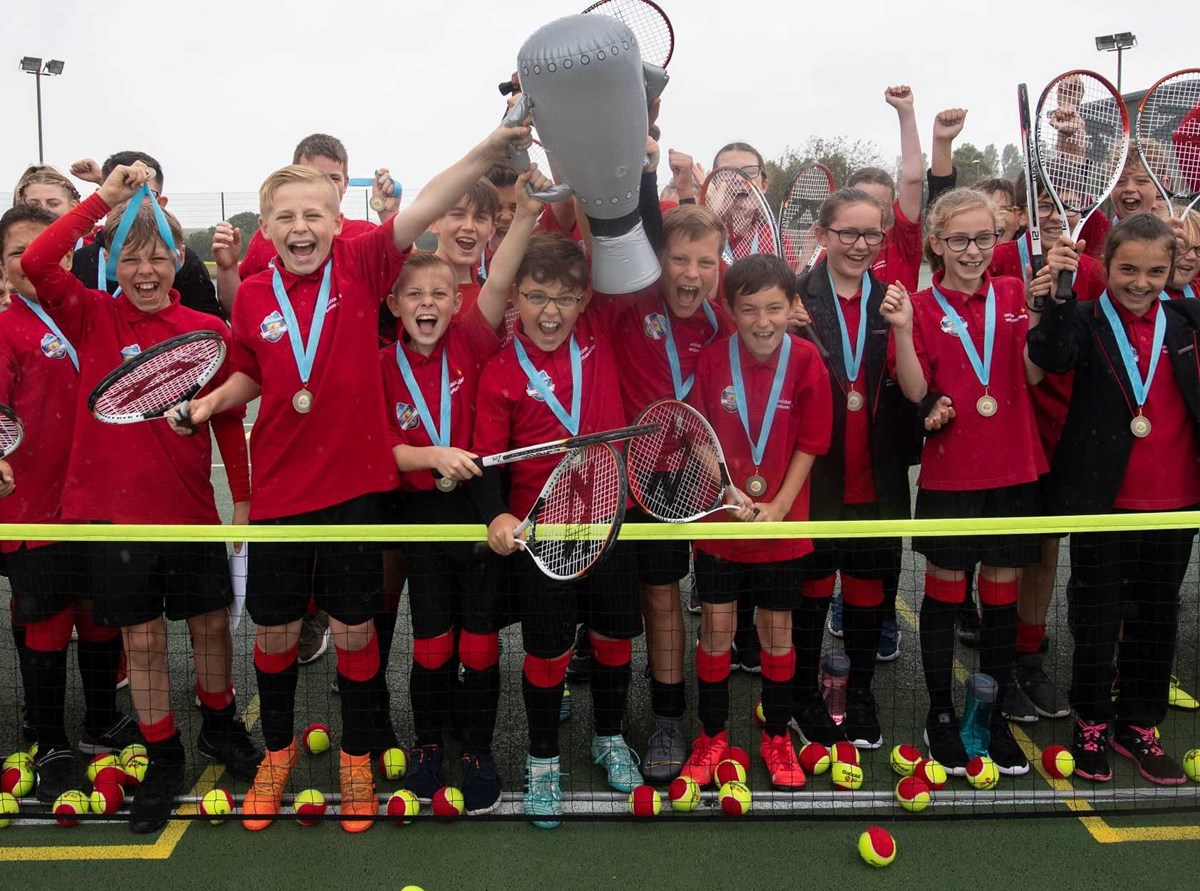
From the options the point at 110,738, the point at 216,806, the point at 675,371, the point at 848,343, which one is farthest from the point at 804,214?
the point at 110,738

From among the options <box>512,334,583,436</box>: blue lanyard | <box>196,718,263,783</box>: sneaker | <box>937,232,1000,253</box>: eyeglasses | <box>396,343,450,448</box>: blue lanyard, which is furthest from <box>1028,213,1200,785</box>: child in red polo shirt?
<box>196,718,263,783</box>: sneaker

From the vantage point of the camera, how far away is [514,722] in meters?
4.52

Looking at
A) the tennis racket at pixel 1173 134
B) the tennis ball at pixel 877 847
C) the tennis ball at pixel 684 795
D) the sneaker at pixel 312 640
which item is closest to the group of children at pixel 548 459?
the tennis ball at pixel 684 795

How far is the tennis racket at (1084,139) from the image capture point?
3.91 meters

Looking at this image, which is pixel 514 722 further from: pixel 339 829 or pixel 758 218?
pixel 758 218

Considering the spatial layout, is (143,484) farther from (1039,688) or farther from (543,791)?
(1039,688)

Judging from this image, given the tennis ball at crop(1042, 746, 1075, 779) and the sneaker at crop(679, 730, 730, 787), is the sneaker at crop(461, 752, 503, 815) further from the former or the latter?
the tennis ball at crop(1042, 746, 1075, 779)

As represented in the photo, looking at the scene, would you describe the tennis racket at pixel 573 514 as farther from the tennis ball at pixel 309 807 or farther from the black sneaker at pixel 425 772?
the tennis ball at pixel 309 807

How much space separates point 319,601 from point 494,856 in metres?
1.15

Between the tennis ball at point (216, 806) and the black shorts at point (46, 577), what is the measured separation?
3.26 feet

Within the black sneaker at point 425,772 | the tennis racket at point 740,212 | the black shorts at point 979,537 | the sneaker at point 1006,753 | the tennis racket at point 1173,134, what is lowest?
the black sneaker at point 425,772

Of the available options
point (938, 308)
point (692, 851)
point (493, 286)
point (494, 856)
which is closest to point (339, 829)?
point (494, 856)

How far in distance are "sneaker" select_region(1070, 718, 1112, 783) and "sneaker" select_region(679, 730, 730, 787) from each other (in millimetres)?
1458

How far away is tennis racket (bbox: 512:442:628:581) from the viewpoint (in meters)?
3.26
